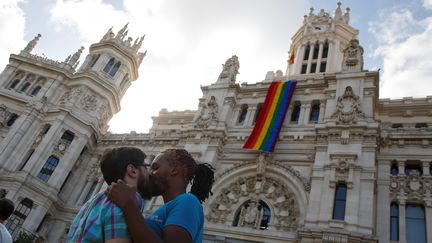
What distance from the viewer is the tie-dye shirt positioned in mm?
3230

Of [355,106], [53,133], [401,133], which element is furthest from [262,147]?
[53,133]

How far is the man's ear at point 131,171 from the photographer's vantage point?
3867mm

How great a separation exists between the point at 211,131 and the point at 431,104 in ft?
49.9

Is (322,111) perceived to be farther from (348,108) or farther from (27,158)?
(27,158)

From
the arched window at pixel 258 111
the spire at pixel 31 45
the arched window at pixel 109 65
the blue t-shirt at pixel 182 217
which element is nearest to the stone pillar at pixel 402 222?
the arched window at pixel 258 111

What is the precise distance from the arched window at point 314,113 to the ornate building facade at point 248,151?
8cm

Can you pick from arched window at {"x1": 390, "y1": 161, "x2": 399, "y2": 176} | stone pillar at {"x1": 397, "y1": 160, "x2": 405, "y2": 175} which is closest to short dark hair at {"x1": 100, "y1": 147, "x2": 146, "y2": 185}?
stone pillar at {"x1": 397, "y1": 160, "x2": 405, "y2": 175}

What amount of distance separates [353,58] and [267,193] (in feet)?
37.8

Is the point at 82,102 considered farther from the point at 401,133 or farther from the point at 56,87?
the point at 401,133

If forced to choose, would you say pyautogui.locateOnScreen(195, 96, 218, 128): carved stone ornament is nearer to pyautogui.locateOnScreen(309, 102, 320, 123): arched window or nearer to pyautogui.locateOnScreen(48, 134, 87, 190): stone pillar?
pyautogui.locateOnScreen(309, 102, 320, 123): arched window

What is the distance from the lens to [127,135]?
113 feet

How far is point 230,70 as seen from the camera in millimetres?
32312

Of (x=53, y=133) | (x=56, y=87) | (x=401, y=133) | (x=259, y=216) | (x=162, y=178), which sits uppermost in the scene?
(x=56, y=87)

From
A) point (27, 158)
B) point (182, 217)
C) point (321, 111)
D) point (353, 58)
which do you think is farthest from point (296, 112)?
point (182, 217)
